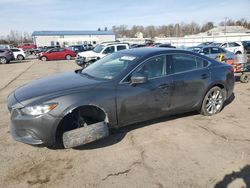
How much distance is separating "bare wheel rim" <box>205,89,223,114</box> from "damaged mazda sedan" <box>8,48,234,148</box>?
23 mm

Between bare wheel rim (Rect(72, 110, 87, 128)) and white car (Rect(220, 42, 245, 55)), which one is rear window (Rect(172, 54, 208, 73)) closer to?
bare wheel rim (Rect(72, 110, 87, 128))

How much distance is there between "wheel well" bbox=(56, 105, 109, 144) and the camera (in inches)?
146

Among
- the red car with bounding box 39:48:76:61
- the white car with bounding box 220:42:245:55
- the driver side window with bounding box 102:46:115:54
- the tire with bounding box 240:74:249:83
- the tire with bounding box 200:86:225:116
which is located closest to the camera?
the tire with bounding box 200:86:225:116

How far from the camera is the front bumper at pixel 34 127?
3406 mm

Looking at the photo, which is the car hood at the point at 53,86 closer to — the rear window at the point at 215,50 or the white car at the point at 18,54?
the rear window at the point at 215,50

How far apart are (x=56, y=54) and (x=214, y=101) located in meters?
25.9

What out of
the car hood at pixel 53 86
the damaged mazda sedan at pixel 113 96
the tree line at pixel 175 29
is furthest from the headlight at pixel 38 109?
the tree line at pixel 175 29

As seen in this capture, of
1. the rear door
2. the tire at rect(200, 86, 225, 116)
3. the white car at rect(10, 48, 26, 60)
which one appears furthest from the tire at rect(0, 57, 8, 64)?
the tire at rect(200, 86, 225, 116)

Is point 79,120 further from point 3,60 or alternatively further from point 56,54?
point 56,54

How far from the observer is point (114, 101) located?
3.89 meters

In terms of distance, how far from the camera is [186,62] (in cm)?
490

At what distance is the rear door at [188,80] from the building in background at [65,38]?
60346 mm

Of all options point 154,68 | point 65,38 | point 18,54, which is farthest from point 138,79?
point 65,38

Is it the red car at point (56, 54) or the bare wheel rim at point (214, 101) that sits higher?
the red car at point (56, 54)
